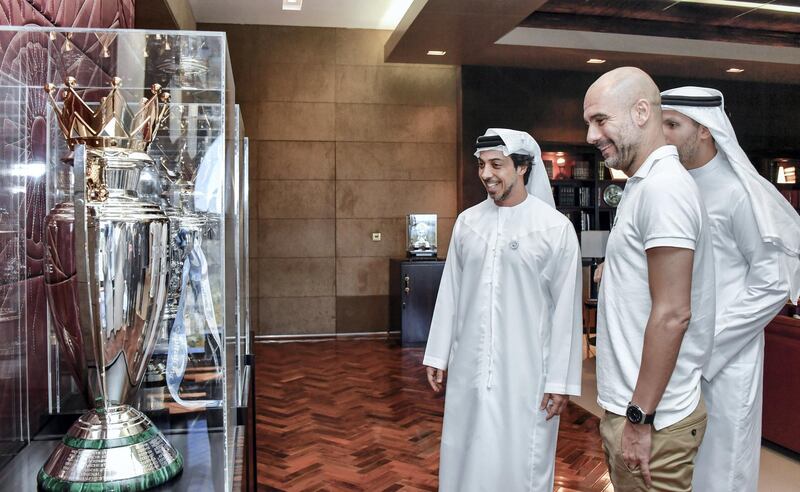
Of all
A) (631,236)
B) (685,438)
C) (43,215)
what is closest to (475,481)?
(685,438)

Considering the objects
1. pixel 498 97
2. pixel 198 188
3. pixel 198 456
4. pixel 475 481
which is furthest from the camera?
pixel 498 97

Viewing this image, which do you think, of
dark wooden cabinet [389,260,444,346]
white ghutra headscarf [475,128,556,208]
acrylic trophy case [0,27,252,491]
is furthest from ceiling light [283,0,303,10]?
acrylic trophy case [0,27,252,491]

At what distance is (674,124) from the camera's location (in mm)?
2029

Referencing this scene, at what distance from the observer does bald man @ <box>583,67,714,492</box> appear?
4.71 feet

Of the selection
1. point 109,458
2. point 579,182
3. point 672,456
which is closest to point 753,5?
point 579,182

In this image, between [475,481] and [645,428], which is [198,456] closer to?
[645,428]

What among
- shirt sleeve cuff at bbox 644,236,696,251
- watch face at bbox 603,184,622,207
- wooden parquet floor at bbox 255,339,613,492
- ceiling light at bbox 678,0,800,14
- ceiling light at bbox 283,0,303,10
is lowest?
wooden parquet floor at bbox 255,339,613,492

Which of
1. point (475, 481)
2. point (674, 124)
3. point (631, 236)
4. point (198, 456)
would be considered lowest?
point (475, 481)

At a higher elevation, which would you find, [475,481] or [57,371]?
[57,371]

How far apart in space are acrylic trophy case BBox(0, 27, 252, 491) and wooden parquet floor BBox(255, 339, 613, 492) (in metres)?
1.83

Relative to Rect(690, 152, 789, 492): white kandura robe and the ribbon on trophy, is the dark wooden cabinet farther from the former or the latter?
the ribbon on trophy

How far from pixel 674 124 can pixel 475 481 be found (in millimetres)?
1347

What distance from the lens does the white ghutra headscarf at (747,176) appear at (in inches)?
74.4

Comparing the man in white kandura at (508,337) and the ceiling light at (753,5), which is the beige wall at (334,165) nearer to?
the ceiling light at (753,5)
